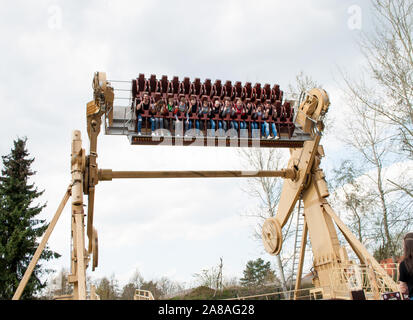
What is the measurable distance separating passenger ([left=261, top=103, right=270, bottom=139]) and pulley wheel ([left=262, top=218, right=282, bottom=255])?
3.01 meters

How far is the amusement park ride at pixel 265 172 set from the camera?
8.71 m

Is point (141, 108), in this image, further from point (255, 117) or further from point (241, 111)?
point (255, 117)

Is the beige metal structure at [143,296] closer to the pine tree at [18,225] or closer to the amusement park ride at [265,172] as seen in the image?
the amusement park ride at [265,172]

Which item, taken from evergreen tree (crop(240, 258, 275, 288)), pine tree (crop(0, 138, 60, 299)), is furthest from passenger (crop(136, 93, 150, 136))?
evergreen tree (crop(240, 258, 275, 288))

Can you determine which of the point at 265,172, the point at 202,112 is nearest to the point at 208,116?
the point at 202,112

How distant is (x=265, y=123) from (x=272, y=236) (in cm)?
377

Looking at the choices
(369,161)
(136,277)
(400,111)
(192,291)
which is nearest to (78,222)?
(400,111)

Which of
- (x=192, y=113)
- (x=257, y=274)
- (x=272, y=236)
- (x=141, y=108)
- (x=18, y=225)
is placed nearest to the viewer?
(x=141, y=108)

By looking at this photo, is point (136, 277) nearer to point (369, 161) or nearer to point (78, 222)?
point (369, 161)

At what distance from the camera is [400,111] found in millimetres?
15617

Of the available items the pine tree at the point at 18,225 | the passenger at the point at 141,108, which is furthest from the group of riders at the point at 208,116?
the pine tree at the point at 18,225

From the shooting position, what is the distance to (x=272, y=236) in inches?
477

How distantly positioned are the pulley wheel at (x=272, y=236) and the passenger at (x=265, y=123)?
9.88 ft
